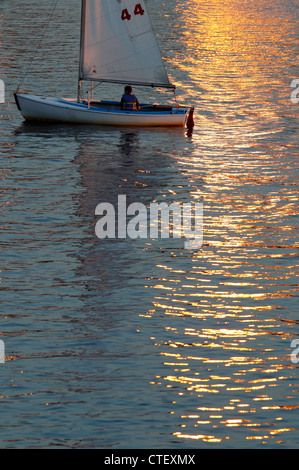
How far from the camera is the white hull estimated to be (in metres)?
59.3

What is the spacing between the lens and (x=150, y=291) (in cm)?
3203

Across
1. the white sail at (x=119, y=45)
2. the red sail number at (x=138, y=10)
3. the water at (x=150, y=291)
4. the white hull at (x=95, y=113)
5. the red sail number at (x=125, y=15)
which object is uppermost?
the red sail number at (x=138, y=10)

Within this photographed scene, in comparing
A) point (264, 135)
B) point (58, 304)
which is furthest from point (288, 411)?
point (264, 135)

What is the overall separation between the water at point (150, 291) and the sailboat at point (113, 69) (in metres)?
1.09

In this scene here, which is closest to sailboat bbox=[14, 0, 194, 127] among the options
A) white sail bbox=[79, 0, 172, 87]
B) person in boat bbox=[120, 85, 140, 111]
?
white sail bbox=[79, 0, 172, 87]

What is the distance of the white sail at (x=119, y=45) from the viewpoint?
62.0m

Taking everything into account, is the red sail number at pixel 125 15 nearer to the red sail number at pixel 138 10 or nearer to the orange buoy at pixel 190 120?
the red sail number at pixel 138 10

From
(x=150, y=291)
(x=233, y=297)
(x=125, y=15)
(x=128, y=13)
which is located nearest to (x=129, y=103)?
(x=125, y=15)

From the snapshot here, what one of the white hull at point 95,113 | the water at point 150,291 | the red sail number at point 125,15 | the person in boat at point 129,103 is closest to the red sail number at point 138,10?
the red sail number at point 125,15

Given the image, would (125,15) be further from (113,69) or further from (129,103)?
(129,103)

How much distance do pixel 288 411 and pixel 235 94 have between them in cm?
5414

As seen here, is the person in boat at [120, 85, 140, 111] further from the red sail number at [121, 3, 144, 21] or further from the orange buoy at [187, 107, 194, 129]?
the red sail number at [121, 3, 144, 21]

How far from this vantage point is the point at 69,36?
364 ft

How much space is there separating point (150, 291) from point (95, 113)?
1133 inches
